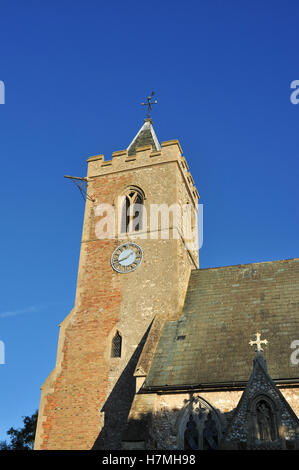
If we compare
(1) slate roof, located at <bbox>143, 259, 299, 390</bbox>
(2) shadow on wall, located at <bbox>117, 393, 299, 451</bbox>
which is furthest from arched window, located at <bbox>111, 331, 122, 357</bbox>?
(2) shadow on wall, located at <bbox>117, 393, 299, 451</bbox>

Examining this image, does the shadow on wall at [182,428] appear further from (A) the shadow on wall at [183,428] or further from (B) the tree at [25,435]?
(B) the tree at [25,435]

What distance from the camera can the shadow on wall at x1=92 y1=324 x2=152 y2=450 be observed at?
57.6 feet

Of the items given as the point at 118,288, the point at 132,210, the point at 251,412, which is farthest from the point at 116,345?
the point at 251,412

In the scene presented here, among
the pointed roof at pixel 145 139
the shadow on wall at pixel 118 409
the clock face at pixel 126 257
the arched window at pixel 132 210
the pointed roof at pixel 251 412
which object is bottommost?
the pointed roof at pixel 251 412

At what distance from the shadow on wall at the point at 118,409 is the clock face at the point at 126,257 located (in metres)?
4.34

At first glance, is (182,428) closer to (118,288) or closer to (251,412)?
(251,412)

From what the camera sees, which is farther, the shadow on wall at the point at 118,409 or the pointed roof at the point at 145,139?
the pointed roof at the point at 145,139

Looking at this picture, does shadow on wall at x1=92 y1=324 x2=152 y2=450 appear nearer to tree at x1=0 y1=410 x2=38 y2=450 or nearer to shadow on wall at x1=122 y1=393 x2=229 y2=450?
shadow on wall at x1=122 y1=393 x2=229 y2=450

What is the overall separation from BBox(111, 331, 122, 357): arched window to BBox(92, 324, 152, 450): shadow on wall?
2.93 ft

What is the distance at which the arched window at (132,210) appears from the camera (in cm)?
2355

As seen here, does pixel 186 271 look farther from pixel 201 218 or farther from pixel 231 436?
pixel 231 436

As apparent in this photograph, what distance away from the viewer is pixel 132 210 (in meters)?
23.9

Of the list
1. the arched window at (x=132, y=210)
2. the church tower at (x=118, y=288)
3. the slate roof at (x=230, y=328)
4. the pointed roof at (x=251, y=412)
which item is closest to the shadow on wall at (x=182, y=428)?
the slate roof at (x=230, y=328)
